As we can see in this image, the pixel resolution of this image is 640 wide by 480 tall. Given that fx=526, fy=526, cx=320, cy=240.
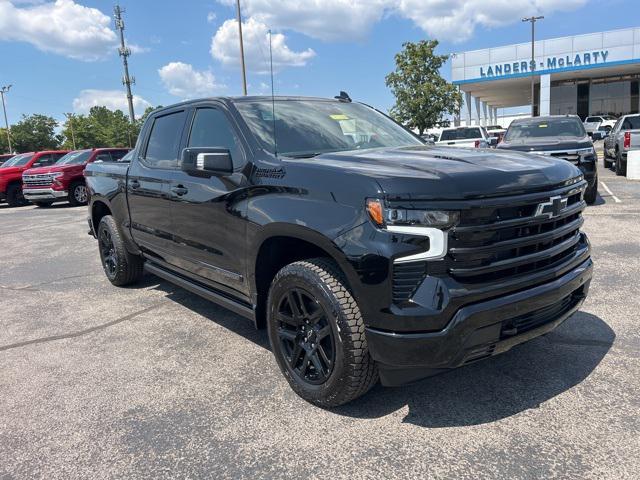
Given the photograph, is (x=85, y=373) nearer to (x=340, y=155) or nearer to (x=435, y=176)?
(x=340, y=155)

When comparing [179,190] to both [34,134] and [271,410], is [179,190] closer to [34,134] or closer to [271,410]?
[271,410]

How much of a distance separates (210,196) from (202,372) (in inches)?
48.3

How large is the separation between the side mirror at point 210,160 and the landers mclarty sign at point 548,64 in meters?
43.6

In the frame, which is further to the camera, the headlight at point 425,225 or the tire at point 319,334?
the tire at point 319,334

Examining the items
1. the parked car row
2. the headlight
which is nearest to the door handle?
the headlight

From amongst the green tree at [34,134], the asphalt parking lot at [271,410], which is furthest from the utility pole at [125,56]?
the asphalt parking lot at [271,410]

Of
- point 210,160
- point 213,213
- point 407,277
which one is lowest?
point 407,277

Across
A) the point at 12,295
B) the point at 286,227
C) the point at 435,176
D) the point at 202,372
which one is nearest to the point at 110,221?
the point at 12,295

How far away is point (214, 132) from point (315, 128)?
77cm

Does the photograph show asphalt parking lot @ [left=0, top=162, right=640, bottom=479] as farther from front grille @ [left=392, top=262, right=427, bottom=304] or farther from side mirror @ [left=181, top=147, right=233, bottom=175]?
side mirror @ [left=181, top=147, right=233, bottom=175]

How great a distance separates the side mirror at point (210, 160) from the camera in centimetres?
335

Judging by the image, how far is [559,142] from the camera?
9.84 metres

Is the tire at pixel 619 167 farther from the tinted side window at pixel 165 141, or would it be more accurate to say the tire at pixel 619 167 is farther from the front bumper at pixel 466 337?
the front bumper at pixel 466 337

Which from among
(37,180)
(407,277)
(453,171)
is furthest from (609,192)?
(37,180)
